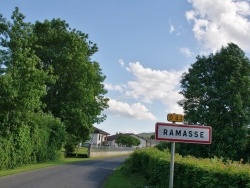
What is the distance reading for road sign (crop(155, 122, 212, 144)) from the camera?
31.2 ft

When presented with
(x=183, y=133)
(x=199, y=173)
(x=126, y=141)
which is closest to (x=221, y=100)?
(x=199, y=173)

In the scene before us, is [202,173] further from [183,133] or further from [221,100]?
[221,100]

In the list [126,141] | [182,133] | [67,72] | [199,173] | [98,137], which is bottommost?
[199,173]

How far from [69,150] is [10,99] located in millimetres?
32861

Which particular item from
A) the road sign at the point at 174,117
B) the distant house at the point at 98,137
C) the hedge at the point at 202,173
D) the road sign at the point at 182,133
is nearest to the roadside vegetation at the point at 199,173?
the hedge at the point at 202,173

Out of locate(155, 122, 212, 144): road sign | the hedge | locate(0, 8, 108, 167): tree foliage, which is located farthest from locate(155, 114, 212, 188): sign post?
locate(0, 8, 108, 167): tree foliage

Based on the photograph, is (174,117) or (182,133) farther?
(182,133)

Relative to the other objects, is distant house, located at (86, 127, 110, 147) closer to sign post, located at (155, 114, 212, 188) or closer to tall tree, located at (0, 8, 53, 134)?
tall tree, located at (0, 8, 53, 134)

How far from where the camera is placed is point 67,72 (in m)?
49.0

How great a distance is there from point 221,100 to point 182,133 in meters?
34.4

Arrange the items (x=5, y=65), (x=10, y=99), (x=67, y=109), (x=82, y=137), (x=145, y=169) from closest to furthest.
Answer: 1. (x=145, y=169)
2. (x=10, y=99)
3. (x=5, y=65)
4. (x=67, y=109)
5. (x=82, y=137)

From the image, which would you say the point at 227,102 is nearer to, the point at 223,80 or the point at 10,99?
the point at 223,80

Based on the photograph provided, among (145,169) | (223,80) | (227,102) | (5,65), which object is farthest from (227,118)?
(5,65)

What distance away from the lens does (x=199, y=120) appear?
42.7 meters
